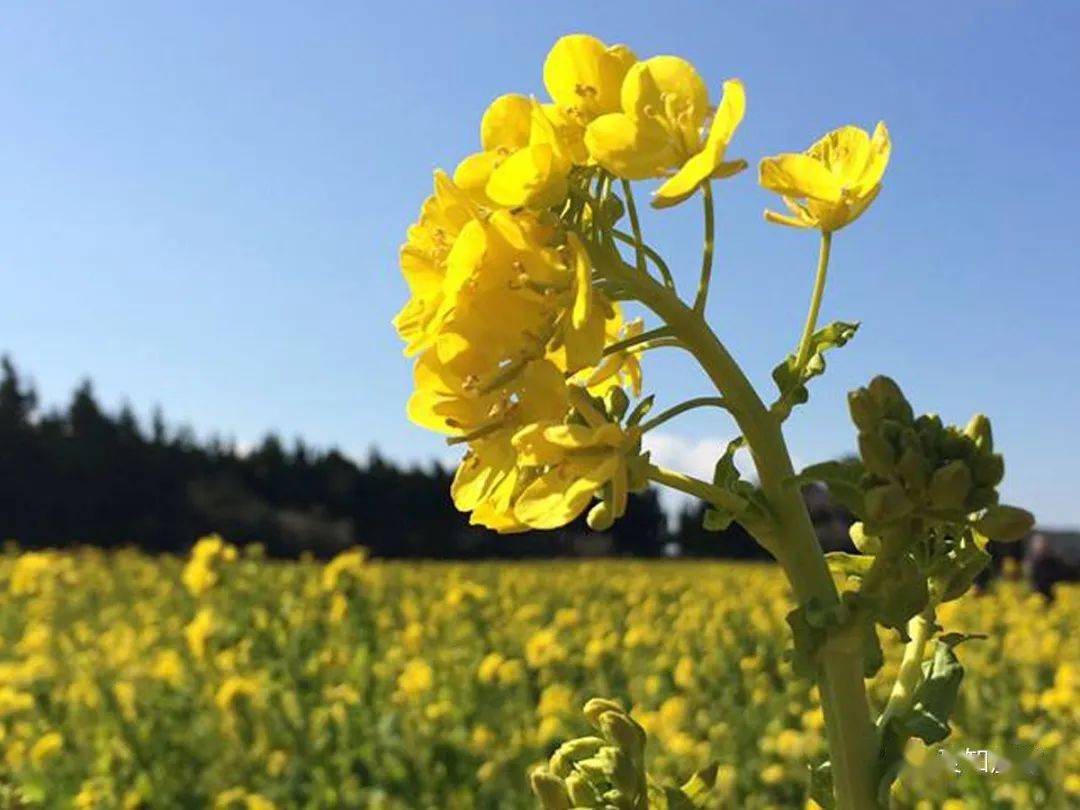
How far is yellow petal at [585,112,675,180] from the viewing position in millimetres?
959

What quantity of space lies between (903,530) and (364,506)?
3630 centimetres

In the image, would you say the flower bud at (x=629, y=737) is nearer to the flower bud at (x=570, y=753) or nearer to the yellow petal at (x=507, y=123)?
the flower bud at (x=570, y=753)

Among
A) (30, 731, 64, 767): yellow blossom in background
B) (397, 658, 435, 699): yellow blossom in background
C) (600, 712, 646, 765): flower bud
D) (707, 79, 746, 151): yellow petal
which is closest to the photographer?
(707, 79, 746, 151): yellow petal

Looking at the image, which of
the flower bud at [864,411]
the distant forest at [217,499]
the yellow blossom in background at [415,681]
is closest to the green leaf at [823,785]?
the flower bud at [864,411]

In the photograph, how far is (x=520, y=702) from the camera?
→ 17.9ft

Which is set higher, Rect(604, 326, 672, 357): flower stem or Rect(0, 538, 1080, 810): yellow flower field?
Rect(604, 326, 672, 357): flower stem

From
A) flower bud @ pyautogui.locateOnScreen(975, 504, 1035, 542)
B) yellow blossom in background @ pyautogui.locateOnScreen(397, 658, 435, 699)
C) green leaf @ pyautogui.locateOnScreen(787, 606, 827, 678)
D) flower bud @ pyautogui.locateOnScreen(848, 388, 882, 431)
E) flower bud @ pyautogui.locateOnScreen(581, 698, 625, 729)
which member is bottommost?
yellow blossom in background @ pyautogui.locateOnScreen(397, 658, 435, 699)

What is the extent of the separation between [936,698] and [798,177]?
43cm

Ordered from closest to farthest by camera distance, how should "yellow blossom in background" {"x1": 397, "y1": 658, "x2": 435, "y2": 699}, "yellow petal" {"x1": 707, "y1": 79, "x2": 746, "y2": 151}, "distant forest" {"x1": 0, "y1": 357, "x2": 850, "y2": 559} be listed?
"yellow petal" {"x1": 707, "y1": 79, "x2": 746, "y2": 151} < "yellow blossom in background" {"x1": 397, "y1": 658, "x2": 435, "y2": 699} < "distant forest" {"x1": 0, "y1": 357, "x2": 850, "y2": 559}

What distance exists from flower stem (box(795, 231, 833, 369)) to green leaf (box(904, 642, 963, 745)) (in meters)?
0.25

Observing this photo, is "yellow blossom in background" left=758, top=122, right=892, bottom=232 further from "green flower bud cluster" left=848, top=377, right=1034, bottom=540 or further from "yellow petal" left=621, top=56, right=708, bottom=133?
"green flower bud cluster" left=848, top=377, right=1034, bottom=540

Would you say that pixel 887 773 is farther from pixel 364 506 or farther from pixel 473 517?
pixel 364 506

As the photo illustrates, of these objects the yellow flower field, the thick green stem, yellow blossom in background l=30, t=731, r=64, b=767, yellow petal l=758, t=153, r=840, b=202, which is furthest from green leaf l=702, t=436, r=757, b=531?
yellow blossom in background l=30, t=731, r=64, b=767

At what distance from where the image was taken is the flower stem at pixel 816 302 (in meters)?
1.03
